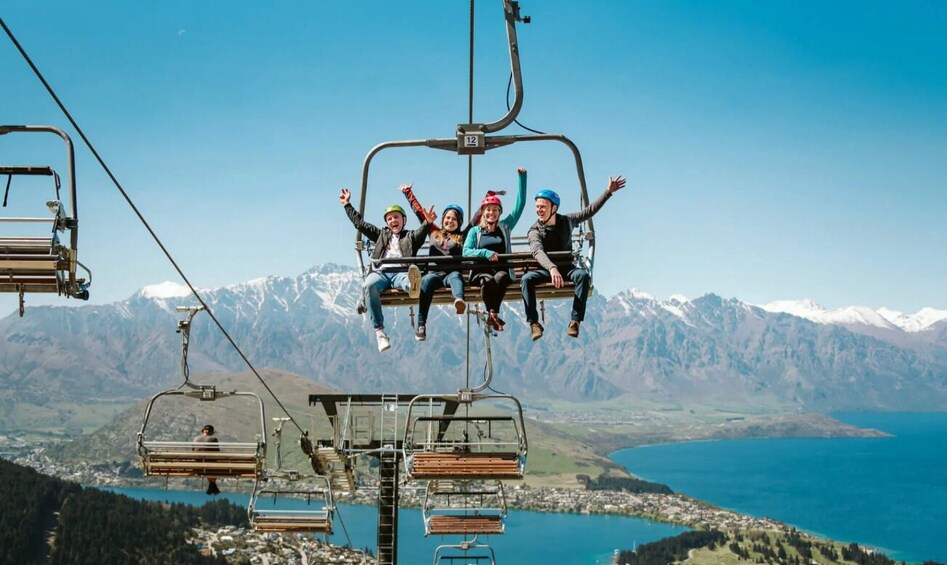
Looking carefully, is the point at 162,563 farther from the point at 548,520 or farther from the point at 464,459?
the point at 464,459

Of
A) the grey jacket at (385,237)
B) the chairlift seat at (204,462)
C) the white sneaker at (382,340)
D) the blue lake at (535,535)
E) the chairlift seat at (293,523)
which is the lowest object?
the blue lake at (535,535)

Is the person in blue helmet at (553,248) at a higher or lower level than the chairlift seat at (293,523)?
higher

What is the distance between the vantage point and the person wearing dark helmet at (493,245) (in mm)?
9977

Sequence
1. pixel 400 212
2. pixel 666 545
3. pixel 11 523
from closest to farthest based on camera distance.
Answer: pixel 400 212
pixel 11 523
pixel 666 545

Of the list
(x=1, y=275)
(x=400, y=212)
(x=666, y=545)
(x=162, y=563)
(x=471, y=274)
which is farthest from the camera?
(x=666, y=545)

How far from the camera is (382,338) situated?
35.1ft

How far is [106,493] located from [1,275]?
125425mm

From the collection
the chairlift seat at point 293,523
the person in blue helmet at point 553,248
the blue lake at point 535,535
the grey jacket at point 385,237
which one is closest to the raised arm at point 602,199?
the person in blue helmet at point 553,248

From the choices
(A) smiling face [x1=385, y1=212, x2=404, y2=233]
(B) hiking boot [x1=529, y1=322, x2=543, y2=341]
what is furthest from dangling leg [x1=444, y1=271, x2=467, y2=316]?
(A) smiling face [x1=385, y1=212, x2=404, y2=233]

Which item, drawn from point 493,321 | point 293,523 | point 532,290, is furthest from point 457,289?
point 293,523

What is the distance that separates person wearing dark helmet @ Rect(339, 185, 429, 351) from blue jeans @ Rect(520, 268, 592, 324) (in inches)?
44.2

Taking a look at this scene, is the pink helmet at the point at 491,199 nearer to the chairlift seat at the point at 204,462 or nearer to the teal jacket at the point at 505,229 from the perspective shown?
the teal jacket at the point at 505,229

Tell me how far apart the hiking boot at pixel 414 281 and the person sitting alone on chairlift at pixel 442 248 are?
0.19 ft

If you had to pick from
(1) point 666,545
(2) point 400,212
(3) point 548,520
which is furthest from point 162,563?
(2) point 400,212
